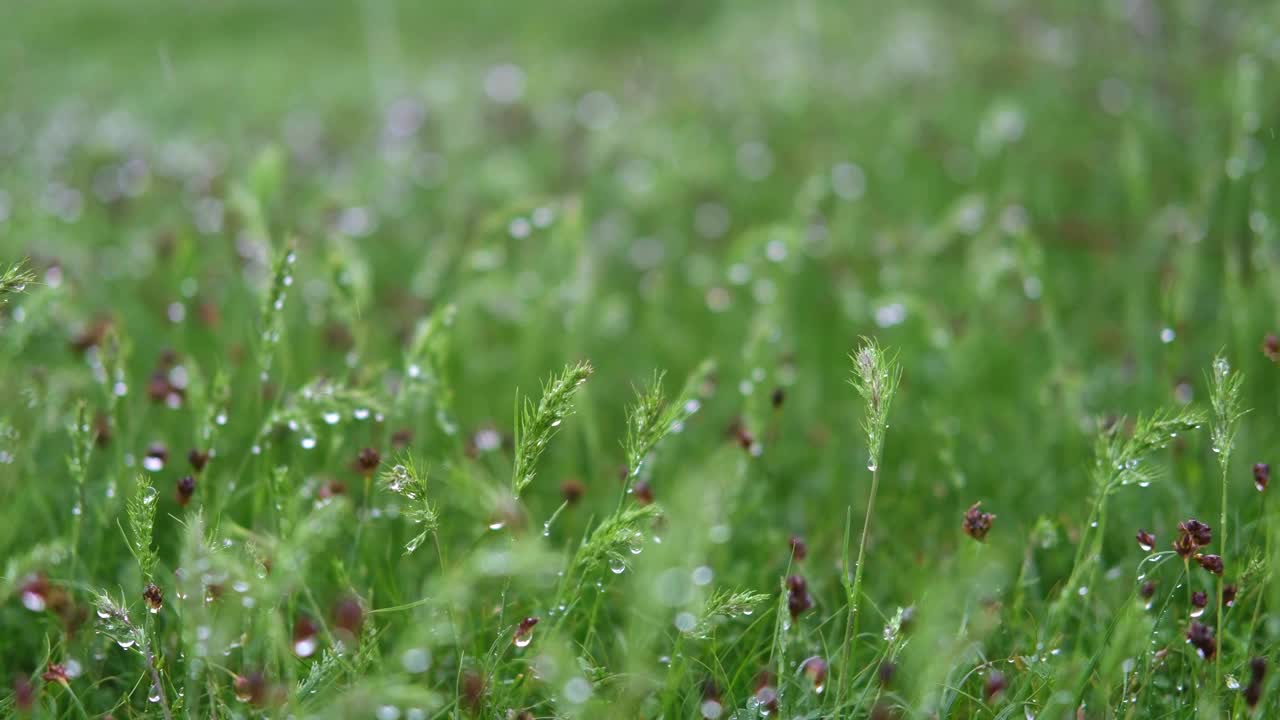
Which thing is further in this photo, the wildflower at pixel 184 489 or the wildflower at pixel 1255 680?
the wildflower at pixel 184 489

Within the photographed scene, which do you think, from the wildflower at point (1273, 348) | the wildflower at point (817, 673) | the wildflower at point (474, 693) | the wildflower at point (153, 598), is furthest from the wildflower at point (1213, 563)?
the wildflower at point (153, 598)

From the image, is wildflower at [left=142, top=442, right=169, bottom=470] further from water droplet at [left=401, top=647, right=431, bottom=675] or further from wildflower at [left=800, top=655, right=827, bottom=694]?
wildflower at [left=800, top=655, right=827, bottom=694]

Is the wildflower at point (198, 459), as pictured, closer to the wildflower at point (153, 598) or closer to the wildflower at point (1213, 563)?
the wildflower at point (153, 598)

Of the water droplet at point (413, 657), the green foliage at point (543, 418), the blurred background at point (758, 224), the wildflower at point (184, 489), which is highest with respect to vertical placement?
the green foliage at point (543, 418)

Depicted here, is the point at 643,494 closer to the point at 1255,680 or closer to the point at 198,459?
the point at 198,459

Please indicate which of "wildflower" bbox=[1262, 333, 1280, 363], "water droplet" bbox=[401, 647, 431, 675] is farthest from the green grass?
"wildflower" bbox=[1262, 333, 1280, 363]

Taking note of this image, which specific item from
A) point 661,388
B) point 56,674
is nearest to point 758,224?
point 661,388
